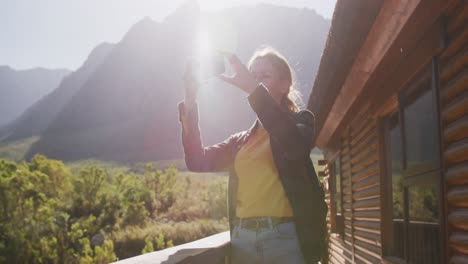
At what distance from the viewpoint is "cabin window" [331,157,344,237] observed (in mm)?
8352

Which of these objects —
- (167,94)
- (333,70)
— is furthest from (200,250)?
(167,94)

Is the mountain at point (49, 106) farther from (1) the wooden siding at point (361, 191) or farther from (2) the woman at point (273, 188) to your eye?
(2) the woman at point (273, 188)

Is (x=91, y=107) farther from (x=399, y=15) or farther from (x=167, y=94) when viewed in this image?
(x=399, y=15)

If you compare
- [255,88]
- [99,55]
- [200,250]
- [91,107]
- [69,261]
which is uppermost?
[99,55]

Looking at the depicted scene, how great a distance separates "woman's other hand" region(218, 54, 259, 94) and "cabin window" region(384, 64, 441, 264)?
3.78 feet

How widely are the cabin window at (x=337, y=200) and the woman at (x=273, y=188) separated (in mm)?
6234

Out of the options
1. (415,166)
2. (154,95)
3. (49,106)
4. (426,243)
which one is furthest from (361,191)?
(49,106)

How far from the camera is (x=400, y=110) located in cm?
367

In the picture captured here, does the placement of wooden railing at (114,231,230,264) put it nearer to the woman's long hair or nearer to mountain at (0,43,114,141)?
the woman's long hair

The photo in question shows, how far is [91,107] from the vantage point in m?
136

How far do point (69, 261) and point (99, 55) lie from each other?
584 ft

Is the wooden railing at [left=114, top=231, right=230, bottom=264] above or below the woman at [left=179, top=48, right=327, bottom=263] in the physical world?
below

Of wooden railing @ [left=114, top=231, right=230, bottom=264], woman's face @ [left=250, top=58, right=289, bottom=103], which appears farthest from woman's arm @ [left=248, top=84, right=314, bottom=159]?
wooden railing @ [left=114, top=231, right=230, bottom=264]

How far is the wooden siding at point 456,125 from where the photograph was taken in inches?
91.0
